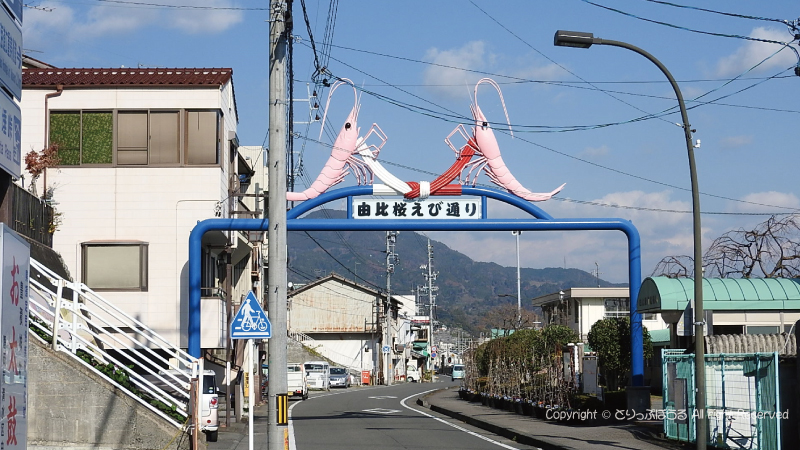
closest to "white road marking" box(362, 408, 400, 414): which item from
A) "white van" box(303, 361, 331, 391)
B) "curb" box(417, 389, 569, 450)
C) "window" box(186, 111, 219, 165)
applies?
"curb" box(417, 389, 569, 450)

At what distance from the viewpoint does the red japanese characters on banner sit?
225 inches

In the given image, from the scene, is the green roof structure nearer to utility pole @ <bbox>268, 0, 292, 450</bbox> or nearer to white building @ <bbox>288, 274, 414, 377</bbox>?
utility pole @ <bbox>268, 0, 292, 450</bbox>

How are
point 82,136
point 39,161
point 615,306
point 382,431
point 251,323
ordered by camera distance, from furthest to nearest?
point 615,306, point 82,136, point 39,161, point 382,431, point 251,323

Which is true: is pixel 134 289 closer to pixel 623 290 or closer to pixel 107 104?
pixel 107 104

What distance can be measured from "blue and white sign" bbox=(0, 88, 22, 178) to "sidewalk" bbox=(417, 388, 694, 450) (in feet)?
41.3

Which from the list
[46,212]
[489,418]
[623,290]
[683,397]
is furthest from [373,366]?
[683,397]

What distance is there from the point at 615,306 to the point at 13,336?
176 ft

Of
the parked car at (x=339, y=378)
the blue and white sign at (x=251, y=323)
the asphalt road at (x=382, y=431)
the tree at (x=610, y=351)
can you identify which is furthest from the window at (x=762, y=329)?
the parked car at (x=339, y=378)

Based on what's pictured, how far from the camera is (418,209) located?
24609 mm

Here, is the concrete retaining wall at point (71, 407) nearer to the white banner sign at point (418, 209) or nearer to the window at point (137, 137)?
the white banner sign at point (418, 209)

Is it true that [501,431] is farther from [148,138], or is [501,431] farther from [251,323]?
[148,138]

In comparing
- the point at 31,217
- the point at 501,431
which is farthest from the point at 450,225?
the point at 31,217

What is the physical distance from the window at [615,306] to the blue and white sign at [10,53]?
5075cm

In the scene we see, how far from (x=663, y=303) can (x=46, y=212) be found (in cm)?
1585
